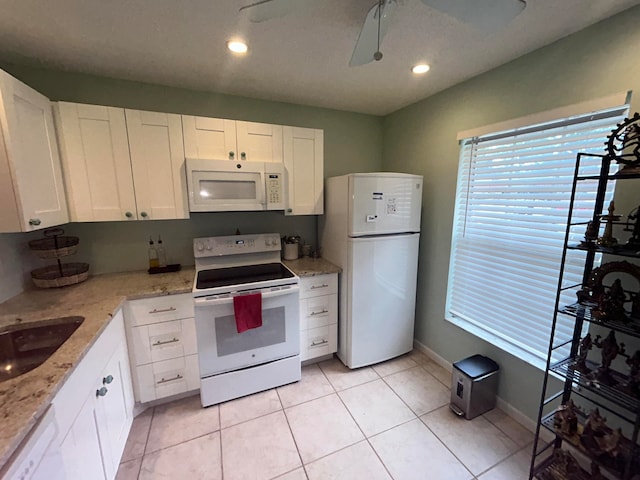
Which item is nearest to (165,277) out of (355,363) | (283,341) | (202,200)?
(202,200)

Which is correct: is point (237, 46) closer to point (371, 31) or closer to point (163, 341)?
point (371, 31)

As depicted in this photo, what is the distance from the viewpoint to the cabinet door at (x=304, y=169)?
2.40 m

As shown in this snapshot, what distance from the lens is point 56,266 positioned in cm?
202

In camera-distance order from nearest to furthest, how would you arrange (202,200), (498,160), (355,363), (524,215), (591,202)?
1. (591,202)
2. (524,215)
3. (498,160)
4. (202,200)
5. (355,363)

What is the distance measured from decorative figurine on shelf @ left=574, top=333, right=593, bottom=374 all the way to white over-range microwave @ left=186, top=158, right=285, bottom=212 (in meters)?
2.13

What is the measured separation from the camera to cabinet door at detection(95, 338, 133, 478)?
53.9 inches

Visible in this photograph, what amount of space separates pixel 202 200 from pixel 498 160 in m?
2.21

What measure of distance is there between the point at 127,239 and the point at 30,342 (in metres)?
1.04

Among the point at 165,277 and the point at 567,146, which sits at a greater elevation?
the point at 567,146

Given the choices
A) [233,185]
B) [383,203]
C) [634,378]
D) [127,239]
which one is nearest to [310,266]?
[383,203]

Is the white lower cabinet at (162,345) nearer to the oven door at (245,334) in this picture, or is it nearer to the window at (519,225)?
the oven door at (245,334)

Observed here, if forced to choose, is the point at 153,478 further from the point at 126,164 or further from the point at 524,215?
the point at 524,215

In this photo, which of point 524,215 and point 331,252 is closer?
point 524,215

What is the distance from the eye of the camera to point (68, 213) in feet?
6.14
